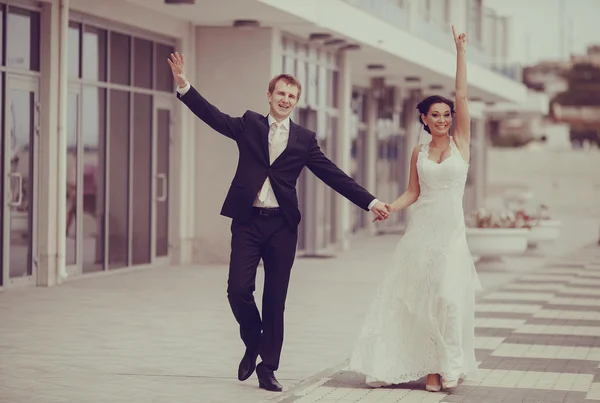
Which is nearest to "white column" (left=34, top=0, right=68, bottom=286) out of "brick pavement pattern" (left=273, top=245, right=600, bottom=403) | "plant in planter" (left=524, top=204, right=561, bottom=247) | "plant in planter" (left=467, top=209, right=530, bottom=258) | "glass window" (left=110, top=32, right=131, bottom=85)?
"glass window" (left=110, top=32, right=131, bottom=85)

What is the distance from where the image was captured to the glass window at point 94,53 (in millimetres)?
16797

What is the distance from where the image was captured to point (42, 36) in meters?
15.5

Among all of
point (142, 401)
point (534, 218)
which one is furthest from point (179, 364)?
point (534, 218)

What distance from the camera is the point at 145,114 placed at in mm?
18703

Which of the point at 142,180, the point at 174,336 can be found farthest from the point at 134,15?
the point at 174,336

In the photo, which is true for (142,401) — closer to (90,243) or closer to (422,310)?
(422,310)

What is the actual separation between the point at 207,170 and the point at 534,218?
6444 mm

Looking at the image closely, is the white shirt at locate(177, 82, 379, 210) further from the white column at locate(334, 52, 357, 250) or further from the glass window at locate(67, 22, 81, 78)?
the white column at locate(334, 52, 357, 250)

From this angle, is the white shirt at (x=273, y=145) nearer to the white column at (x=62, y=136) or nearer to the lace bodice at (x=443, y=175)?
the lace bodice at (x=443, y=175)

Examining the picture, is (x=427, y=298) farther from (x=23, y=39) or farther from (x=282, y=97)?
(x=23, y=39)

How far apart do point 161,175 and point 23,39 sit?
14.0 ft

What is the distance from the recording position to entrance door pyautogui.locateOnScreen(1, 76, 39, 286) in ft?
48.7

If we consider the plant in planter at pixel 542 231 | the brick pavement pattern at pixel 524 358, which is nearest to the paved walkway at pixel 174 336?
the brick pavement pattern at pixel 524 358

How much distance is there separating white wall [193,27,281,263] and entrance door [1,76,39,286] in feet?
15.2
